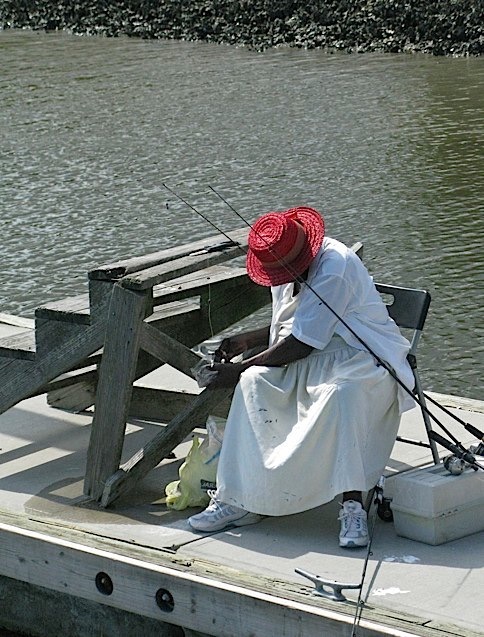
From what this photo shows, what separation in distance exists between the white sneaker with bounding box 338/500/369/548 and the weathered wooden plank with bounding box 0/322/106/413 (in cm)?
131

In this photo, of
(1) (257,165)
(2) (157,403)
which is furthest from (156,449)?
(1) (257,165)

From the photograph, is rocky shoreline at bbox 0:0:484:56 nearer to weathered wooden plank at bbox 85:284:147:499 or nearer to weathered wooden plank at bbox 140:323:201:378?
weathered wooden plank at bbox 140:323:201:378

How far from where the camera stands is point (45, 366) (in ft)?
18.9

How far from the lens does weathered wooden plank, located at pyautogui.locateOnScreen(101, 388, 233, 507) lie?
5.51 metres

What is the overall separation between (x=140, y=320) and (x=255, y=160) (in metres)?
12.7

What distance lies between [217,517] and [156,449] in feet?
1.67

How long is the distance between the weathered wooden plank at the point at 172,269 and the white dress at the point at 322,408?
525 mm

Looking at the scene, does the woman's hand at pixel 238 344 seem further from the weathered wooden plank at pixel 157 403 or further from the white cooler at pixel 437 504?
the weathered wooden plank at pixel 157 403

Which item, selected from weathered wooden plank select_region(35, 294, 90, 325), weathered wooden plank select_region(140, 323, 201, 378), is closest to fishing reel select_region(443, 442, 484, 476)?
weathered wooden plank select_region(140, 323, 201, 378)

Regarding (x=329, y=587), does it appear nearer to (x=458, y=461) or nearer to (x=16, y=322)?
(x=458, y=461)

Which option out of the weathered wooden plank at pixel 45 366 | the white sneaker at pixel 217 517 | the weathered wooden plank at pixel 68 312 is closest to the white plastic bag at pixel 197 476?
the white sneaker at pixel 217 517

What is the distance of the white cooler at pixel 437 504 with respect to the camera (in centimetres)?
484

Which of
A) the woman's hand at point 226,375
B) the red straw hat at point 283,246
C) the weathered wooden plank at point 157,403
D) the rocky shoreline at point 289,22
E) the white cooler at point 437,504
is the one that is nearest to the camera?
the white cooler at point 437,504

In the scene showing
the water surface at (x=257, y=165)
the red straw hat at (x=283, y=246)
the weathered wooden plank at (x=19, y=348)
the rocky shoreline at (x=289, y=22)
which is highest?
the red straw hat at (x=283, y=246)
